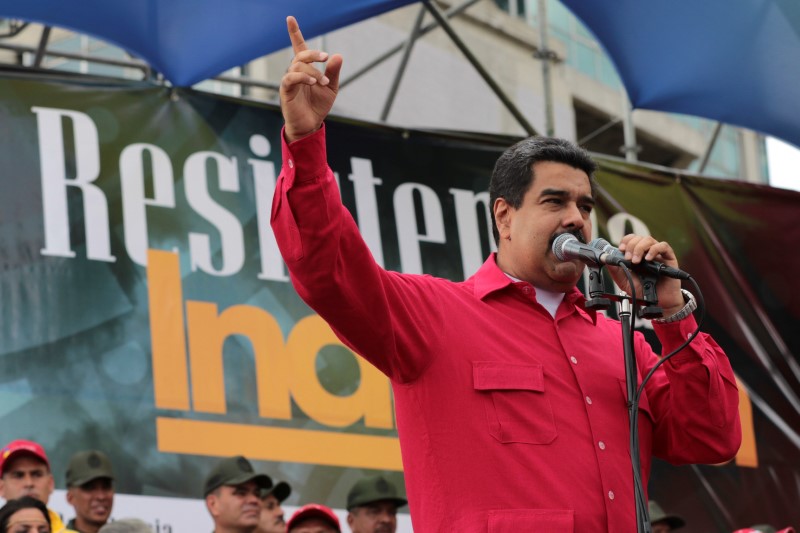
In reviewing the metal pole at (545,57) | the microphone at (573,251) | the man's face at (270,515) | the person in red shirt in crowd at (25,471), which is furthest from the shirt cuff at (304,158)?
the metal pole at (545,57)

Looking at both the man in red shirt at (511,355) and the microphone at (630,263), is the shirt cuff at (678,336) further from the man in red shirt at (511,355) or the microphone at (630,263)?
the microphone at (630,263)

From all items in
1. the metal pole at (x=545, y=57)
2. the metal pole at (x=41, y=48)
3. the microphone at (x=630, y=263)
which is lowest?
the microphone at (x=630, y=263)

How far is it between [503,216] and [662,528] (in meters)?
3.49

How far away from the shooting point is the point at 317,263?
2766 mm

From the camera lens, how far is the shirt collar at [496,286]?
3195 millimetres

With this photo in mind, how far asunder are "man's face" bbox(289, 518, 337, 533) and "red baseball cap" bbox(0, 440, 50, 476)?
108 centimetres

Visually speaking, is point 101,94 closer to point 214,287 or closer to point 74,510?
point 214,287

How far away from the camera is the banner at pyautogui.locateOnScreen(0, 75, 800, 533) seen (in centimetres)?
554

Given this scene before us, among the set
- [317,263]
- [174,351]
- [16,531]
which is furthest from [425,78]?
[317,263]

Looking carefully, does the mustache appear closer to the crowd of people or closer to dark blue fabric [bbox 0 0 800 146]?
the crowd of people

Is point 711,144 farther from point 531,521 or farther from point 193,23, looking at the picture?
point 531,521

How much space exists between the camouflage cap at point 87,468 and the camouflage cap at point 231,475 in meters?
0.43

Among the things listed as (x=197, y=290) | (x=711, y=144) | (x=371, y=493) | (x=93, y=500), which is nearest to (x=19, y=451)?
(x=93, y=500)

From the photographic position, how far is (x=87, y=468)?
5234 millimetres
